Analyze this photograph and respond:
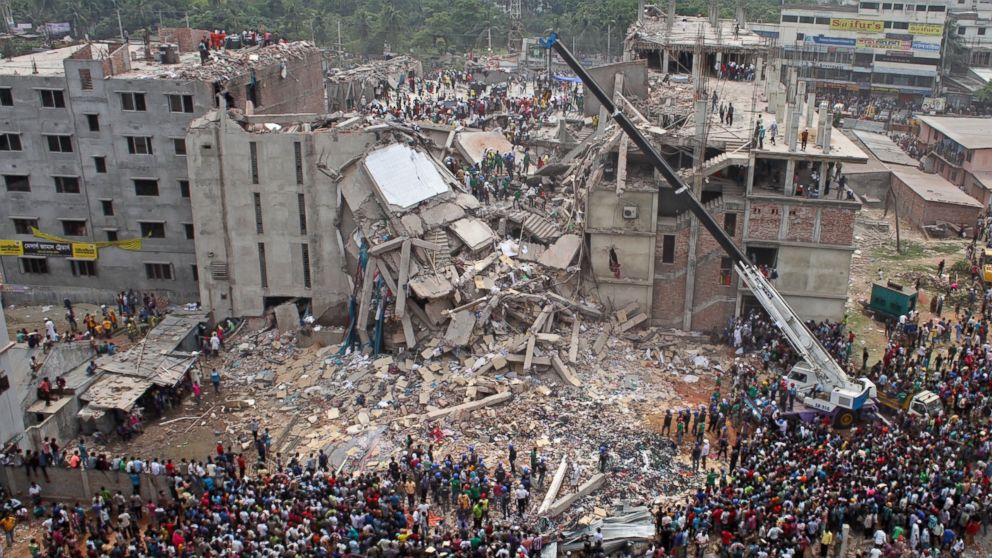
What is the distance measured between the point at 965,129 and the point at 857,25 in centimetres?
2718

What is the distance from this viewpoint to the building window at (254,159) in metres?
34.8

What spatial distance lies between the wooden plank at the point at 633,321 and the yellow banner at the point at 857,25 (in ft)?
197

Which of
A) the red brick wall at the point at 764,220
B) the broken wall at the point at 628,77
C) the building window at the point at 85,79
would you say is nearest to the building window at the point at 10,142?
the building window at the point at 85,79

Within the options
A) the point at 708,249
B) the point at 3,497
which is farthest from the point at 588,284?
the point at 3,497

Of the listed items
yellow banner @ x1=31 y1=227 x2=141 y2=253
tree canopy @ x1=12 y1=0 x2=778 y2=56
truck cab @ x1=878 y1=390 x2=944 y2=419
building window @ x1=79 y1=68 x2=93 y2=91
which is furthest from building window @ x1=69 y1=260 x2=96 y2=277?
tree canopy @ x1=12 y1=0 x2=778 y2=56

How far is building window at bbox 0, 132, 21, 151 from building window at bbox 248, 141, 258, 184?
11656 mm

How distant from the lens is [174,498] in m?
24.6

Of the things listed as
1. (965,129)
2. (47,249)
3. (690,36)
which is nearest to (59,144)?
(47,249)

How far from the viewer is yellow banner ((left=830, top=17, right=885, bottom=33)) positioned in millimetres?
81625

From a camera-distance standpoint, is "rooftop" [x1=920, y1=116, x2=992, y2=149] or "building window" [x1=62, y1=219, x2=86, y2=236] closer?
"building window" [x1=62, y1=219, x2=86, y2=236]

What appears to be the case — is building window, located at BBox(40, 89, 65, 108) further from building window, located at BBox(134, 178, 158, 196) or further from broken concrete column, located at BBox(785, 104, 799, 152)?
broken concrete column, located at BBox(785, 104, 799, 152)

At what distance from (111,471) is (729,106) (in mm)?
27616

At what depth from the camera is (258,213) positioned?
35625mm

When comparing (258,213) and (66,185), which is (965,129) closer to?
(258,213)
